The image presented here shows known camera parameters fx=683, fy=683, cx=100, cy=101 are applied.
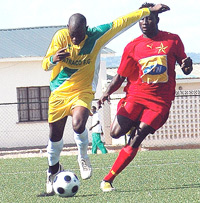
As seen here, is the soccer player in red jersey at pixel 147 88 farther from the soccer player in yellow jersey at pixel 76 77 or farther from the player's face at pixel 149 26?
the soccer player in yellow jersey at pixel 76 77

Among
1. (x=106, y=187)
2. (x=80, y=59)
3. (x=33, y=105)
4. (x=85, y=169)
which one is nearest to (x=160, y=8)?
(x=80, y=59)

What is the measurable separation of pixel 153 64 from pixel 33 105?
24.3 metres

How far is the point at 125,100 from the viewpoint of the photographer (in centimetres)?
925

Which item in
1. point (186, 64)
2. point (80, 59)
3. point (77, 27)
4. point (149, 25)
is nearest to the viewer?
point (77, 27)

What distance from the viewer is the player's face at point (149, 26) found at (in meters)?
9.16

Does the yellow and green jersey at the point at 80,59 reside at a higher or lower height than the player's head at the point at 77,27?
lower

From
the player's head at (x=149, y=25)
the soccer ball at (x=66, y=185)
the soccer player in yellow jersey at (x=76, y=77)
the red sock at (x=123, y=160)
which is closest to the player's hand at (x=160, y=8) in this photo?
the player's head at (x=149, y=25)

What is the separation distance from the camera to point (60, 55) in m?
8.28

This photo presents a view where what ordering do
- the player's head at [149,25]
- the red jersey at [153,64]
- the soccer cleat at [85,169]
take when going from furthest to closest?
the player's head at [149,25], the red jersey at [153,64], the soccer cleat at [85,169]

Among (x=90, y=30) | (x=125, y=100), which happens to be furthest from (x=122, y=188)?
(x=90, y=30)

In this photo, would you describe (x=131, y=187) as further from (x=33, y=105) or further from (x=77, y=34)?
(x=33, y=105)

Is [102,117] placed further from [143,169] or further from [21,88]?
[143,169]

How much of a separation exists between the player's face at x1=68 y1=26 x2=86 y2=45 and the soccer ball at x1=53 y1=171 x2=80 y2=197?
1683 millimetres

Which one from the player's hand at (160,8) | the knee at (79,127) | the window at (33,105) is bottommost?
the window at (33,105)
